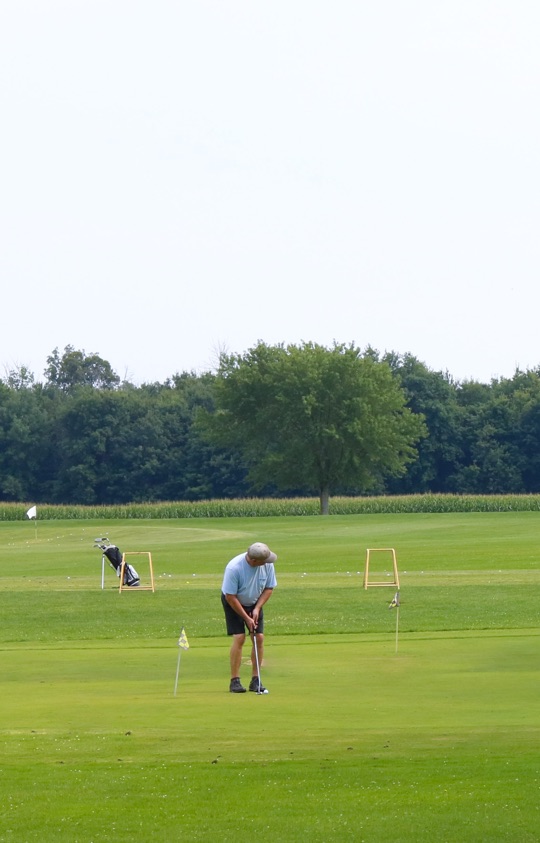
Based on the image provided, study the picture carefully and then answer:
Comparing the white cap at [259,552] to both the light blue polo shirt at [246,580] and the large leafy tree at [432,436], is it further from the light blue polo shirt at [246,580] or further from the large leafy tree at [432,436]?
the large leafy tree at [432,436]

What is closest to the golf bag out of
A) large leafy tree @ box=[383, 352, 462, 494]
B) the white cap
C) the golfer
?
the golfer

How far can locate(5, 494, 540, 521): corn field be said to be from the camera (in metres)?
71.9

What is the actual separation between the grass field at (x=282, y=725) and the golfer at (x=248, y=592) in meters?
0.52

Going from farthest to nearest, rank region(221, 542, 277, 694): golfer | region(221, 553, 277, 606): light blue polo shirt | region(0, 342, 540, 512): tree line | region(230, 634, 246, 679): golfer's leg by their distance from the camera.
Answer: region(0, 342, 540, 512): tree line
region(221, 553, 277, 606): light blue polo shirt
region(221, 542, 277, 694): golfer
region(230, 634, 246, 679): golfer's leg

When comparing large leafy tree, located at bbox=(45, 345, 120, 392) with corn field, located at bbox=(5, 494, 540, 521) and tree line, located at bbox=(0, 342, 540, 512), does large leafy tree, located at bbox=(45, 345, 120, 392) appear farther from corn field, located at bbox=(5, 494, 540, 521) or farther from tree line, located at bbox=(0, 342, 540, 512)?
corn field, located at bbox=(5, 494, 540, 521)

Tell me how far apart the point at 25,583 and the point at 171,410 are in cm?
8735

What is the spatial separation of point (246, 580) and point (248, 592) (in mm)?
146

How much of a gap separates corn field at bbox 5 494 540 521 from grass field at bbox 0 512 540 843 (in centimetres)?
4601

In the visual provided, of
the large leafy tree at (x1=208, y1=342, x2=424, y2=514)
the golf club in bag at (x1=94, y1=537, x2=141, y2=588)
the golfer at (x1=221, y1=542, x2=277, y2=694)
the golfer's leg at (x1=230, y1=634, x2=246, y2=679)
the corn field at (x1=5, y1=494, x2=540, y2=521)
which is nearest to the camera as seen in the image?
the golfer's leg at (x1=230, y1=634, x2=246, y2=679)

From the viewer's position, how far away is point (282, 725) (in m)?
10.5

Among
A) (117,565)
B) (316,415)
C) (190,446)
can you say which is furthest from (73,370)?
(117,565)

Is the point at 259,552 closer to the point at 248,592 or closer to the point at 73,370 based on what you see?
the point at 248,592

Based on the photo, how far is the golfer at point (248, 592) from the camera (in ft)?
42.8

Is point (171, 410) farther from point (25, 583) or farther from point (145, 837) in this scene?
→ point (145, 837)
